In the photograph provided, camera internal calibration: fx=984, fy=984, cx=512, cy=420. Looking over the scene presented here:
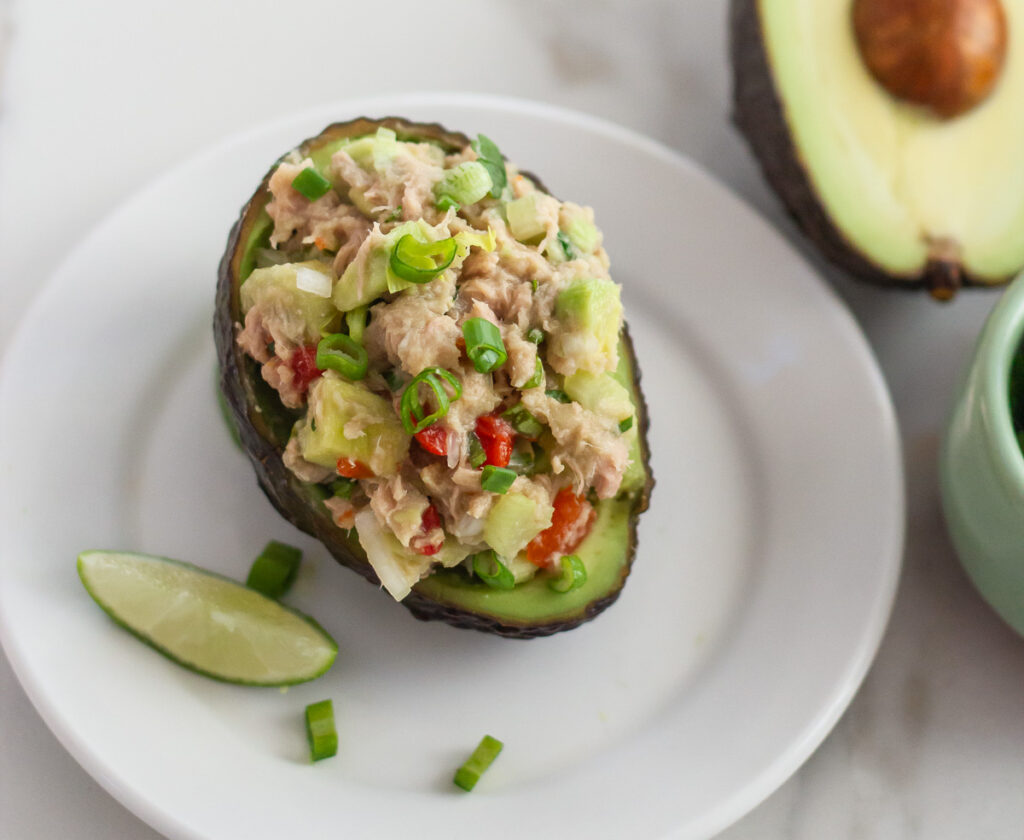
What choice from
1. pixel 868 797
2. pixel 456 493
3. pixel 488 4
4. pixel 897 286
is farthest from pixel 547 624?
pixel 488 4

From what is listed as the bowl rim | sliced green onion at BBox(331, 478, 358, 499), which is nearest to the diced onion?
sliced green onion at BBox(331, 478, 358, 499)

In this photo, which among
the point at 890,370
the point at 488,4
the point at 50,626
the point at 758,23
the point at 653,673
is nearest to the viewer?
the point at 50,626

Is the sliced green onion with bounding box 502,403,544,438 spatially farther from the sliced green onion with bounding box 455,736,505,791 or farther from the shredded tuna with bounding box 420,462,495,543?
the sliced green onion with bounding box 455,736,505,791

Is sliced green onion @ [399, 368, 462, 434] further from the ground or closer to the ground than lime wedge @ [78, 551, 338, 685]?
further from the ground

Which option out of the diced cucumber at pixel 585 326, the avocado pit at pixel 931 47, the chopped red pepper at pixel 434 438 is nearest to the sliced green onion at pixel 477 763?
the chopped red pepper at pixel 434 438

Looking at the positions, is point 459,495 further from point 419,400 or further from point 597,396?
point 597,396

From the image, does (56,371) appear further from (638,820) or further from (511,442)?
(638,820)

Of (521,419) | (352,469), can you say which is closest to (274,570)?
(352,469)
